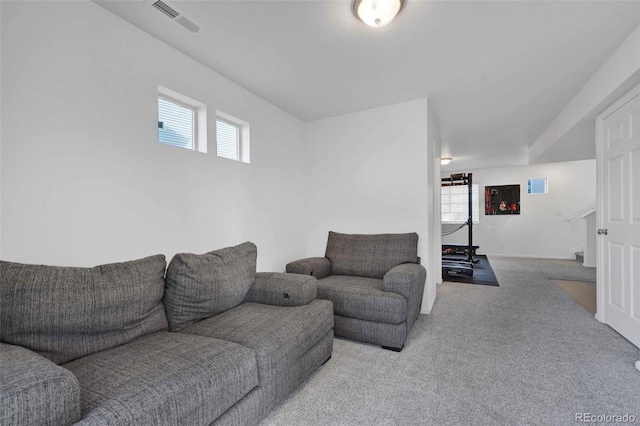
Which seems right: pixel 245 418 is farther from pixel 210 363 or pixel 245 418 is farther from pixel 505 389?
pixel 505 389

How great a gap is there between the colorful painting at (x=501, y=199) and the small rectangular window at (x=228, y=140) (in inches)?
278

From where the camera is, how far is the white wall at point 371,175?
3090 millimetres

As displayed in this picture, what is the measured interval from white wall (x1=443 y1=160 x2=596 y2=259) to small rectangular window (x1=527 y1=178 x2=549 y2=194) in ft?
0.28

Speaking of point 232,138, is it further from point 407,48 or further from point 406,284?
point 406,284

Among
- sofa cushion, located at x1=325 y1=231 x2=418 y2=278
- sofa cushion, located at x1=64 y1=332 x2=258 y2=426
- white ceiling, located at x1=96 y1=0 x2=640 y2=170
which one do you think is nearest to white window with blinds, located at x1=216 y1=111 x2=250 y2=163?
white ceiling, located at x1=96 y1=0 x2=640 y2=170

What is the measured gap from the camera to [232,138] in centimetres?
279

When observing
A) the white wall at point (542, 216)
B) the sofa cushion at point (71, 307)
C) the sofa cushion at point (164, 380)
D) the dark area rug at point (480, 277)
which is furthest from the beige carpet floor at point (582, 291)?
the sofa cushion at point (71, 307)

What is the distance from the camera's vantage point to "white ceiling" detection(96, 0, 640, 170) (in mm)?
1739

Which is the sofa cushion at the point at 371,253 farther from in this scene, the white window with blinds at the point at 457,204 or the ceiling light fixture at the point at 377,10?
the white window with blinds at the point at 457,204

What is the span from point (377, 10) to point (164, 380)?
212 centimetres

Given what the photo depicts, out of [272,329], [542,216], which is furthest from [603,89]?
[542,216]

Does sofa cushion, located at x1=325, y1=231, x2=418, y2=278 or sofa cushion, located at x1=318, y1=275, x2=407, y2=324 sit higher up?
sofa cushion, located at x1=325, y1=231, x2=418, y2=278

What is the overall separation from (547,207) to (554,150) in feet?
11.2

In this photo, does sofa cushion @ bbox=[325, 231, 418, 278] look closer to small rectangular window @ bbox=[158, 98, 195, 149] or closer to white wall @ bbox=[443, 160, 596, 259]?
small rectangular window @ bbox=[158, 98, 195, 149]
